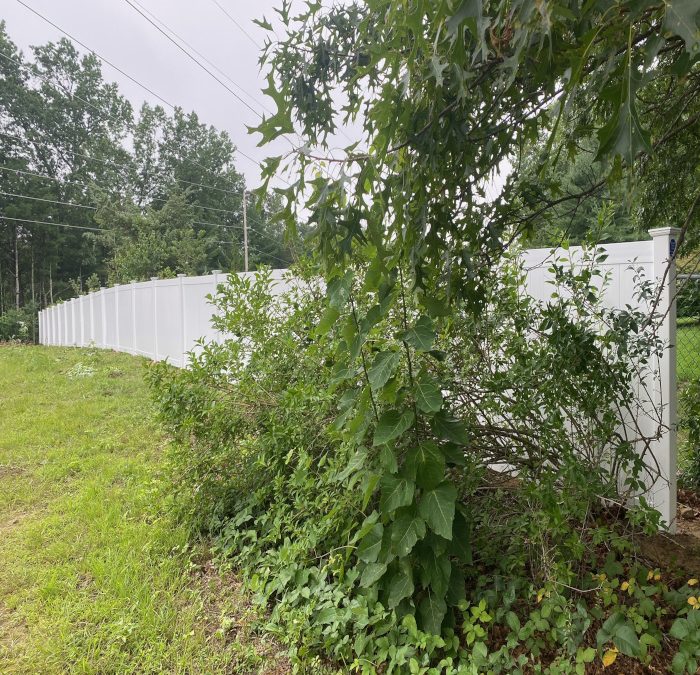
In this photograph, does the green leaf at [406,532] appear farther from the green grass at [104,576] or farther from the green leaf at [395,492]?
the green grass at [104,576]

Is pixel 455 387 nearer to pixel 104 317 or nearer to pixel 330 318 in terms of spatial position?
pixel 330 318

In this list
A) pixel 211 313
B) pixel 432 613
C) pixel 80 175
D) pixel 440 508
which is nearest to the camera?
pixel 440 508

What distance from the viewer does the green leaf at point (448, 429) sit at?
1.91 metres

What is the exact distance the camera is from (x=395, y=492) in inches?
73.2

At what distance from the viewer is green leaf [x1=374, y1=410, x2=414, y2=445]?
1.83 meters

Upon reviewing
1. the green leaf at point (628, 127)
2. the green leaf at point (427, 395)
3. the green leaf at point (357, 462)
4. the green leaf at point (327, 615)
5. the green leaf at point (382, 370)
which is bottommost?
the green leaf at point (327, 615)

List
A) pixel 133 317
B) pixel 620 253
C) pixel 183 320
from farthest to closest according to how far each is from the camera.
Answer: pixel 133 317
pixel 183 320
pixel 620 253

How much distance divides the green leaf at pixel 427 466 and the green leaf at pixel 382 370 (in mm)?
312

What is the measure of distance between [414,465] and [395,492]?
0.40 feet

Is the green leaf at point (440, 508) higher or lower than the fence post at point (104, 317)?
lower

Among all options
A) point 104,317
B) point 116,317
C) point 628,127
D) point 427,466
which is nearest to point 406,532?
point 427,466

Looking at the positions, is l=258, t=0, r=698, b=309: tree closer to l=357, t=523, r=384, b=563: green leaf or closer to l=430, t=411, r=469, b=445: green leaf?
l=430, t=411, r=469, b=445: green leaf

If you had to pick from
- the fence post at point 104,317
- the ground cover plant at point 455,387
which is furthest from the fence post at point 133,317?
the ground cover plant at point 455,387

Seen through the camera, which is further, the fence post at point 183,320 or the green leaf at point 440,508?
the fence post at point 183,320
